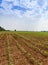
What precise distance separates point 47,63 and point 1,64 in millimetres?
4044

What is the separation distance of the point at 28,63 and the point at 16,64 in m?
1.06

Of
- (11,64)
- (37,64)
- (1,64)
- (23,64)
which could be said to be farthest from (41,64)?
(1,64)

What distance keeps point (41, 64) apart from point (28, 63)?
1170mm

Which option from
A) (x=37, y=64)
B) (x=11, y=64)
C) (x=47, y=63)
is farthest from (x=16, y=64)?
(x=47, y=63)

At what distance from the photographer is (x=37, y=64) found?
1453 cm

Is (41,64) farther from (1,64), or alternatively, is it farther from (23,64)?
(1,64)

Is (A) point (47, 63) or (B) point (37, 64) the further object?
(A) point (47, 63)

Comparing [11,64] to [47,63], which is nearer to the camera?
[11,64]

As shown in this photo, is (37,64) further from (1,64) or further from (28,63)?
(1,64)

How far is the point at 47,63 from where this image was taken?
15.6 meters

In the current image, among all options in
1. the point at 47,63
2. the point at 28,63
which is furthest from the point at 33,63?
the point at 47,63

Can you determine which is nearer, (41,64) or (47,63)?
(41,64)

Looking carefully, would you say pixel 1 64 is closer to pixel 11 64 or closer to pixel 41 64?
pixel 11 64

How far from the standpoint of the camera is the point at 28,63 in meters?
15.1
